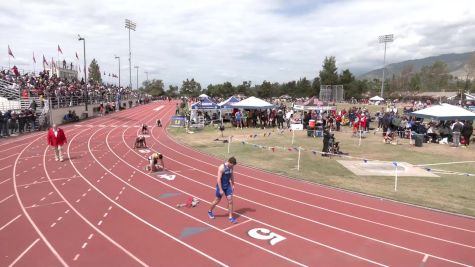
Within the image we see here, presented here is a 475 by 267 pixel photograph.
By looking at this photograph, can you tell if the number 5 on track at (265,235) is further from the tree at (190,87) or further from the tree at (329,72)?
the tree at (190,87)

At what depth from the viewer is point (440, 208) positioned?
1046 centimetres

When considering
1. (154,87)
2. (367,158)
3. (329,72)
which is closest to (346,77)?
(329,72)

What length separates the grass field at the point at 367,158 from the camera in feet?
38.7

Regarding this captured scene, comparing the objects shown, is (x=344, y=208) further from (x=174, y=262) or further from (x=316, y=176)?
(x=174, y=262)

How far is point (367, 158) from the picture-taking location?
17719mm

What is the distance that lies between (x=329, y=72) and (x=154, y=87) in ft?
186

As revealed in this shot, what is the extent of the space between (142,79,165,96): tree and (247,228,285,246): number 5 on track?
355 feet

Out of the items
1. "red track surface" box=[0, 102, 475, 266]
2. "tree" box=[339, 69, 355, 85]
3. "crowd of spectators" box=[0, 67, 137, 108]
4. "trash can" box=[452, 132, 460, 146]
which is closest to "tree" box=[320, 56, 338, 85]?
"tree" box=[339, 69, 355, 85]

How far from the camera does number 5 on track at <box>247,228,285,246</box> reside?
8219 millimetres

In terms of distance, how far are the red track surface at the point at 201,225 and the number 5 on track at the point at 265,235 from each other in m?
0.07

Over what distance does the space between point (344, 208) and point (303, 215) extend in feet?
4.63

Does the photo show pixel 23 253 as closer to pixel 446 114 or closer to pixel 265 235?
pixel 265 235

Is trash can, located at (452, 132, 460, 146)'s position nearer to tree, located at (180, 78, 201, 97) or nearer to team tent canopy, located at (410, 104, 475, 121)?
team tent canopy, located at (410, 104, 475, 121)

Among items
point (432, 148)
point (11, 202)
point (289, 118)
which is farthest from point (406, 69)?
point (11, 202)
